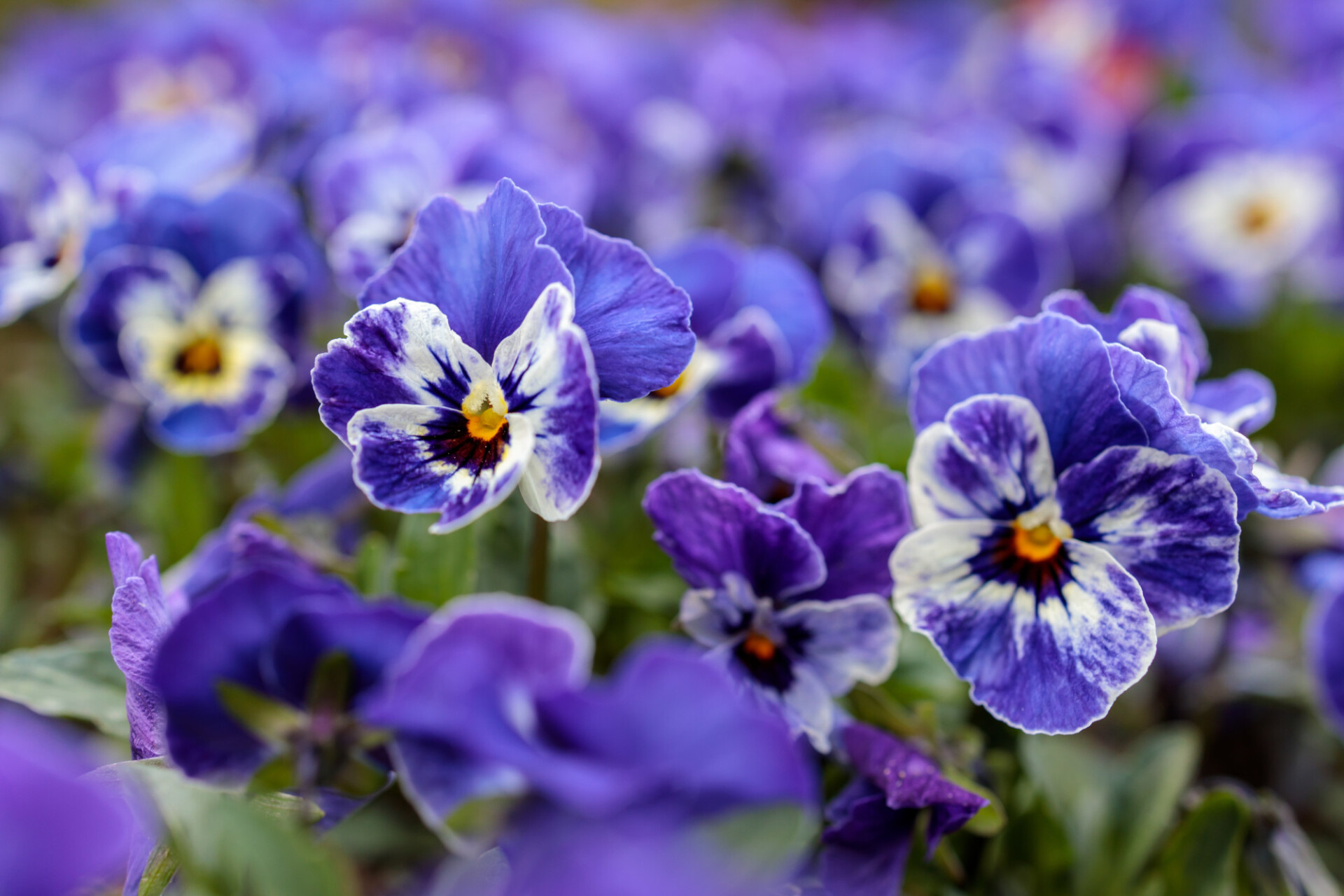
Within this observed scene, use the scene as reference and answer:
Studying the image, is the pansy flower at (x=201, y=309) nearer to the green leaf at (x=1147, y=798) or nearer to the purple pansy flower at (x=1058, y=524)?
the purple pansy flower at (x=1058, y=524)

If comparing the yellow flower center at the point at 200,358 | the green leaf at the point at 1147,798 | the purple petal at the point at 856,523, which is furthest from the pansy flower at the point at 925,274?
the yellow flower center at the point at 200,358

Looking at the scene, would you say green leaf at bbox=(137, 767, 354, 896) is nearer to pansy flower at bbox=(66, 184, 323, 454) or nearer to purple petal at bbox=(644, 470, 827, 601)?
purple petal at bbox=(644, 470, 827, 601)

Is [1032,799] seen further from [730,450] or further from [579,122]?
[579,122]

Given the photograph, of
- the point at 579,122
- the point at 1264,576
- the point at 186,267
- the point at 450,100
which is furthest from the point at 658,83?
the point at 1264,576

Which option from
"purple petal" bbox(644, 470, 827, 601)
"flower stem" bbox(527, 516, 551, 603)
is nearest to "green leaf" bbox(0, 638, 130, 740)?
"flower stem" bbox(527, 516, 551, 603)

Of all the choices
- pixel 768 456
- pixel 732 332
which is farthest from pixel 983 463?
pixel 732 332

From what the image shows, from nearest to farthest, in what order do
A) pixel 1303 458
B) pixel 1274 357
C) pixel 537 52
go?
pixel 1303 458 → pixel 1274 357 → pixel 537 52
